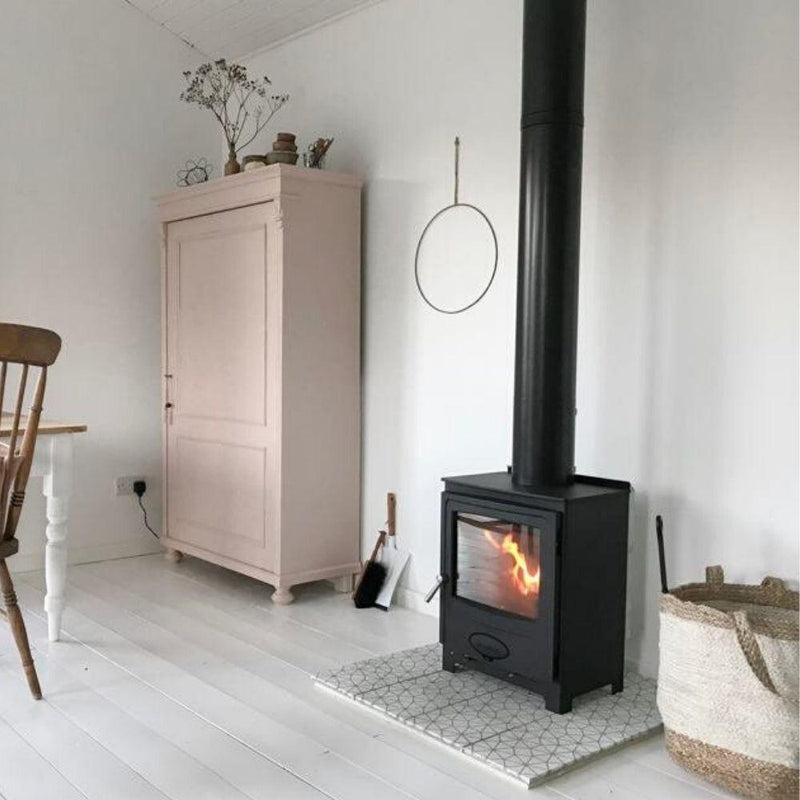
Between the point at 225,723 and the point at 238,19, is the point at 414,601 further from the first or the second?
the point at 238,19

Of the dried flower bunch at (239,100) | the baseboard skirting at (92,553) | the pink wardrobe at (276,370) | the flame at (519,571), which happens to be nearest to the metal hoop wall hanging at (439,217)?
the pink wardrobe at (276,370)

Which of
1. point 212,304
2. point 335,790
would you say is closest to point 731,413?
point 335,790

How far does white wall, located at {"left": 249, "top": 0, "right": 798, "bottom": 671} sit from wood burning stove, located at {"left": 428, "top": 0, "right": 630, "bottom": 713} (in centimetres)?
26

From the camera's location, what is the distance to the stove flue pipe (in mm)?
2670

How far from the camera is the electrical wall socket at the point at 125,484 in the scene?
4.48 metres

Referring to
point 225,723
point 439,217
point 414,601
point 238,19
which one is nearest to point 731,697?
point 225,723

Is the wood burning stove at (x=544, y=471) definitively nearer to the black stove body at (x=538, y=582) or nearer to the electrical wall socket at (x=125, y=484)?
the black stove body at (x=538, y=582)

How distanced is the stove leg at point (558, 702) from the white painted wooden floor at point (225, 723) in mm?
218

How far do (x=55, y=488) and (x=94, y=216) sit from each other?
1.81 metres

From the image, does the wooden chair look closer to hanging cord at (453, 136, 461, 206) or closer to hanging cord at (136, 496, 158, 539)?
hanging cord at (453, 136, 461, 206)

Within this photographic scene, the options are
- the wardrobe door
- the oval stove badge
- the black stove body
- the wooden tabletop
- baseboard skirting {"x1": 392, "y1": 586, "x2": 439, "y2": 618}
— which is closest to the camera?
the black stove body

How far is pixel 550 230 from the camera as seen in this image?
269cm

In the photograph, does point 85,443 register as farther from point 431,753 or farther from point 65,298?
point 431,753

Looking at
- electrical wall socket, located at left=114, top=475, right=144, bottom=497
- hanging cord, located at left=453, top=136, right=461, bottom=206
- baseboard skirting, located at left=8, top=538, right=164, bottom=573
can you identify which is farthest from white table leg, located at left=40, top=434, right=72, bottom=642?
hanging cord, located at left=453, top=136, right=461, bottom=206
